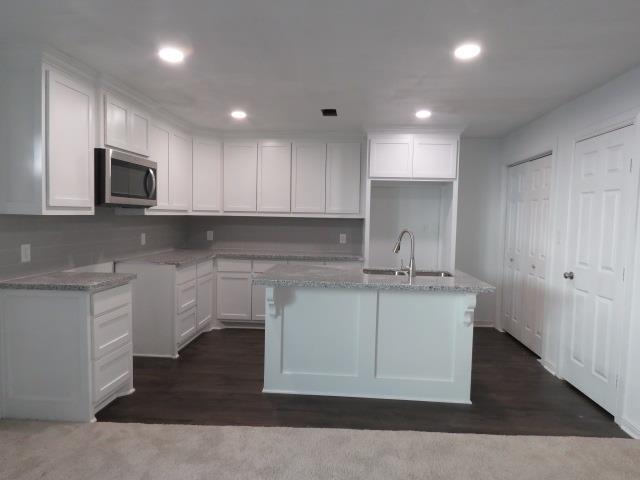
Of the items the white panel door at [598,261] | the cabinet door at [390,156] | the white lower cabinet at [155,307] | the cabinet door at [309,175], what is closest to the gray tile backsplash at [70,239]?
the white lower cabinet at [155,307]

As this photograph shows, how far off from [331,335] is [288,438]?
2.67 ft

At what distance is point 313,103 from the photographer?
363cm

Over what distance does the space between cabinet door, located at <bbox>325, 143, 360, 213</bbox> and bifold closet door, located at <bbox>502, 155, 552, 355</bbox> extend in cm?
175

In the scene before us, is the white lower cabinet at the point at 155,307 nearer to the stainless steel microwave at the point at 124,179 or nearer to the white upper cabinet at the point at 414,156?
the stainless steel microwave at the point at 124,179

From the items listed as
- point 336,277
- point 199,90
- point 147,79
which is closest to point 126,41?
point 147,79

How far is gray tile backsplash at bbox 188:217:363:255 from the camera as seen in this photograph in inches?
209

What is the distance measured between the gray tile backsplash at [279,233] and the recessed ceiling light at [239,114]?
152cm

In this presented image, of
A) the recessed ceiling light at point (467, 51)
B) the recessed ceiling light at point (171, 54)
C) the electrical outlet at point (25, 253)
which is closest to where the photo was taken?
the recessed ceiling light at point (467, 51)

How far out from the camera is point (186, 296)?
13.5ft

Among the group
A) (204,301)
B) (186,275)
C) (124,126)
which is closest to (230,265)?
(204,301)

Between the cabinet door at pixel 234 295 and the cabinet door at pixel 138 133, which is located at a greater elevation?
the cabinet door at pixel 138 133

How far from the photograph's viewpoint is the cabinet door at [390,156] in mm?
4500

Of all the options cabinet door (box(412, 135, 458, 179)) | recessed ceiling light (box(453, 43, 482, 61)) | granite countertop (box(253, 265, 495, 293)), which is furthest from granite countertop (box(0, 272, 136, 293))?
cabinet door (box(412, 135, 458, 179))

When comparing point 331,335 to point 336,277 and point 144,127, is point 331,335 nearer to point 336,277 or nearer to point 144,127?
point 336,277
